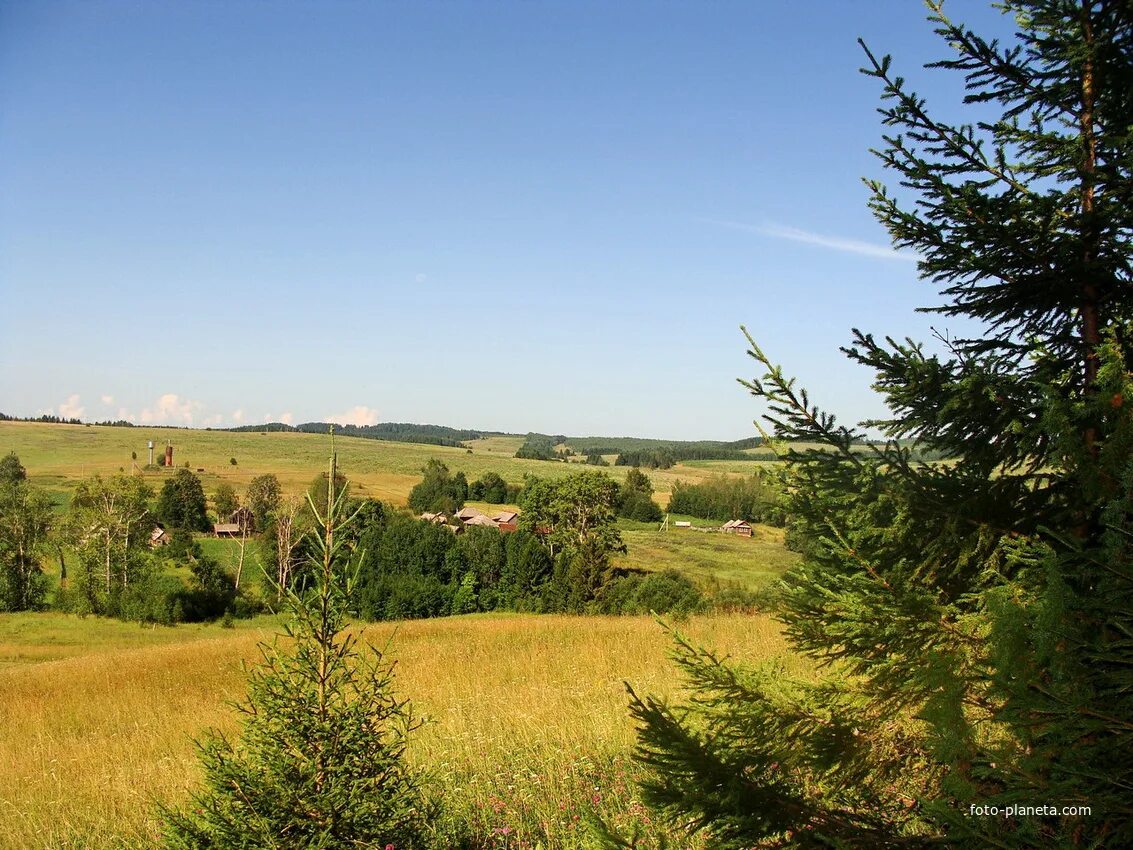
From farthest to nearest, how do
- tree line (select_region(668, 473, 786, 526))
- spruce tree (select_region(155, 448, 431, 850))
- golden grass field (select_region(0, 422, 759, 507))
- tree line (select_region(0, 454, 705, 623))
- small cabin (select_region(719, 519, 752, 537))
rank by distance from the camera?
golden grass field (select_region(0, 422, 759, 507)) < tree line (select_region(668, 473, 786, 526)) < small cabin (select_region(719, 519, 752, 537)) < tree line (select_region(0, 454, 705, 623)) < spruce tree (select_region(155, 448, 431, 850))

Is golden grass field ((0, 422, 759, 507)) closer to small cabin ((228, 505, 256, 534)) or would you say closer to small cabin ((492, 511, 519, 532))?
small cabin ((228, 505, 256, 534))

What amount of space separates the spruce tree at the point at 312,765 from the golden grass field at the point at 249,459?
82118 millimetres

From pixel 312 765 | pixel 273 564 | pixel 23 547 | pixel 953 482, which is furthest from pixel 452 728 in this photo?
pixel 23 547

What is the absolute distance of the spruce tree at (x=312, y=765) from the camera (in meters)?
3.38

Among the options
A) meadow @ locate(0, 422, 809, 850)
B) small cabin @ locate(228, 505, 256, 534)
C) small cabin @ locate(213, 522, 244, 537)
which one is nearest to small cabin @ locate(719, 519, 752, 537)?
small cabin @ locate(228, 505, 256, 534)

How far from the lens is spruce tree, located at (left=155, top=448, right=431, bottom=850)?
338cm

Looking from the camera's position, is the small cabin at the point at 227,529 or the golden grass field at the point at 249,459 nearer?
the small cabin at the point at 227,529

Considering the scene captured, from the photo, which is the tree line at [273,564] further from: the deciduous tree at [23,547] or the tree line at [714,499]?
the tree line at [714,499]

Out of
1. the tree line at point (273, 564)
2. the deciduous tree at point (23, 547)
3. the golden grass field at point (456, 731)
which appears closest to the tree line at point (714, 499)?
the tree line at point (273, 564)

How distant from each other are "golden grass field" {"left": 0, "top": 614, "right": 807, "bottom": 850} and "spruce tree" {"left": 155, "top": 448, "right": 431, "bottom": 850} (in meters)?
0.36

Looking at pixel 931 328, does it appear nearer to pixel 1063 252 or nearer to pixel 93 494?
pixel 1063 252

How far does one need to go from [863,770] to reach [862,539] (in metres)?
0.86

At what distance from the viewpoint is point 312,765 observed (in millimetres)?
3535

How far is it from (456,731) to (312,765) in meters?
4.33
